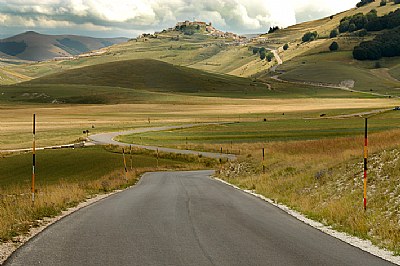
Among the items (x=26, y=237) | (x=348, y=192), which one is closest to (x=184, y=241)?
(x=26, y=237)

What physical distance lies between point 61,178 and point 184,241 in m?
32.0

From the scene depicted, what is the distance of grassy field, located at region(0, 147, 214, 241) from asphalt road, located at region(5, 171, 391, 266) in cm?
132

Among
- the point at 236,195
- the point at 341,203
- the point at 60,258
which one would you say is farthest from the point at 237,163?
the point at 60,258

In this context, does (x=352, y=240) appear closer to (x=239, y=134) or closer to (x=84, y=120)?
(x=239, y=134)

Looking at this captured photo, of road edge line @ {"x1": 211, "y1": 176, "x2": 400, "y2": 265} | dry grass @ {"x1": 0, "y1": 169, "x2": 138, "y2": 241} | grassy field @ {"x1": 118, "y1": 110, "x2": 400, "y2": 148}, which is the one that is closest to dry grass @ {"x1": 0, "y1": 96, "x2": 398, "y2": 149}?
grassy field @ {"x1": 118, "y1": 110, "x2": 400, "y2": 148}

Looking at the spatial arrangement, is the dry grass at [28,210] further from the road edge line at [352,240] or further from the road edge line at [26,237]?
the road edge line at [352,240]

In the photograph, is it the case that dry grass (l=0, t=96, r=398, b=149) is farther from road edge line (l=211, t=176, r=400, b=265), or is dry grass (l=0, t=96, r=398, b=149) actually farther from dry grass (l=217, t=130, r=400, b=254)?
road edge line (l=211, t=176, r=400, b=265)

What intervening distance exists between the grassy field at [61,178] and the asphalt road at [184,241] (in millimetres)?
1320

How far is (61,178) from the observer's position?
4262 cm

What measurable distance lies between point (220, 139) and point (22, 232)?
70057mm

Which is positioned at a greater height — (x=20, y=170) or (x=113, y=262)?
(x=113, y=262)

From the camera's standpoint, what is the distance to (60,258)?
35.8 feet

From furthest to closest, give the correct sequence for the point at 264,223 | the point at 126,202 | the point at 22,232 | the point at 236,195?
the point at 236,195, the point at 126,202, the point at 264,223, the point at 22,232

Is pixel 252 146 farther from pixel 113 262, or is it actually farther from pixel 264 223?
pixel 113 262
